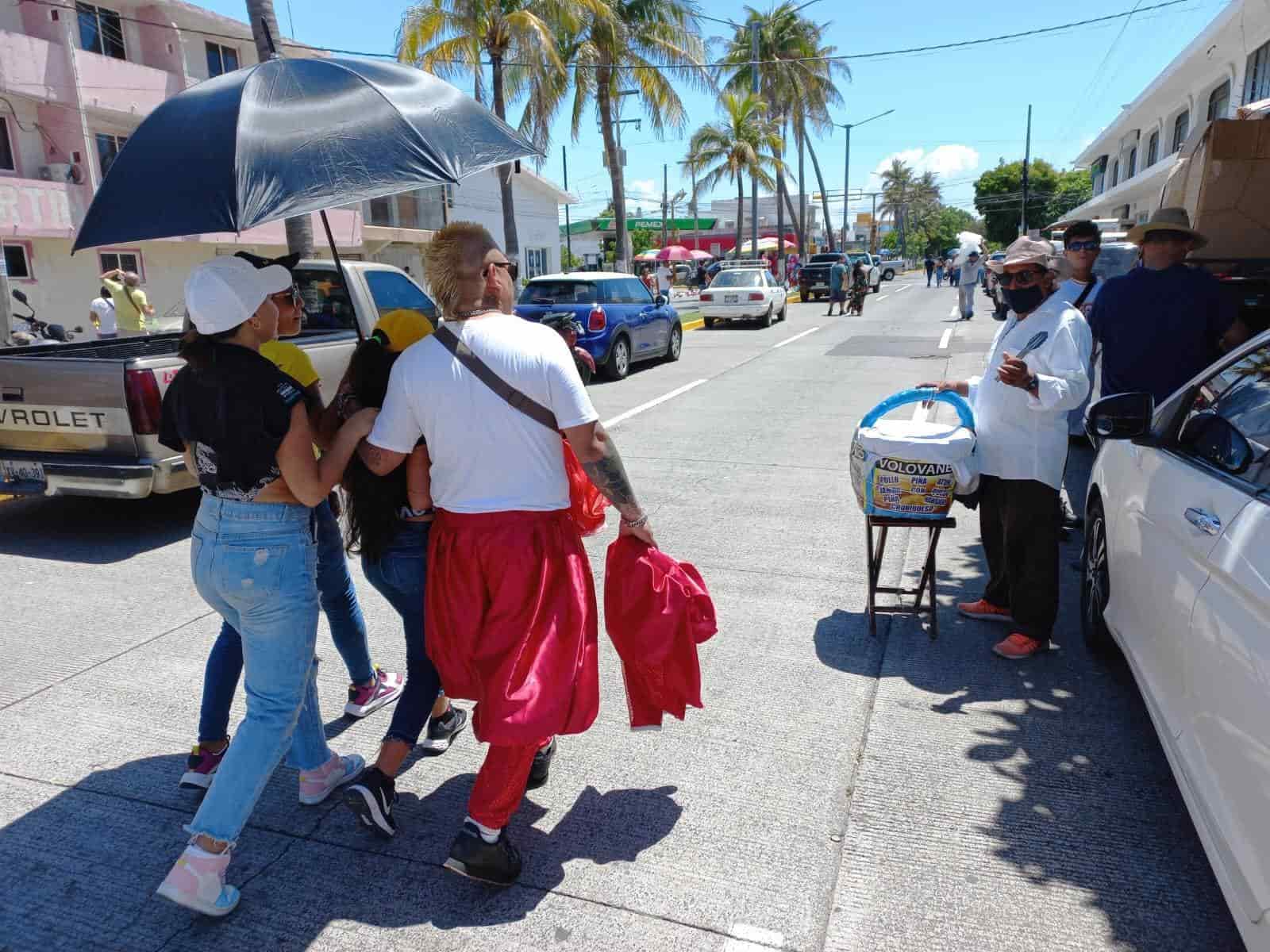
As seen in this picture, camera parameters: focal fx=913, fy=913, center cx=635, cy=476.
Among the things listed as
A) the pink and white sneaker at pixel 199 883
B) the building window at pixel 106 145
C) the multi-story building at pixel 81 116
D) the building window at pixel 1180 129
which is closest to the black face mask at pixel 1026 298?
the pink and white sneaker at pixel 199 883

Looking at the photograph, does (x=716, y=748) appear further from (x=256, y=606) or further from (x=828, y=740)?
(x=256, y=606)

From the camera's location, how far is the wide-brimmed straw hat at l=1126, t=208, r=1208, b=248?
4719 mm

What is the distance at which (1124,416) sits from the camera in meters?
3.31

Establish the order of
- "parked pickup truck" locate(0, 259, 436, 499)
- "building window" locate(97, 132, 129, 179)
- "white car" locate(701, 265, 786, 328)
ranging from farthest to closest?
"white car" locate(701, 265, 786, 328)
"building window" locate(97, 132, 129, 179)
"parked pickup truck" locate(0, 259, 436, 499)

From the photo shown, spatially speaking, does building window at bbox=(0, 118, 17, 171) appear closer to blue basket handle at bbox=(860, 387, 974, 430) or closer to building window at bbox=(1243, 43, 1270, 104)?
blue basket handle at bbox=(860, 387, 974, 430)

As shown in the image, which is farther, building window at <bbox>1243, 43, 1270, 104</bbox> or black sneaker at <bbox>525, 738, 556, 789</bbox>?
building window at <bbox>1243, 43, 1270, 104</bbox>

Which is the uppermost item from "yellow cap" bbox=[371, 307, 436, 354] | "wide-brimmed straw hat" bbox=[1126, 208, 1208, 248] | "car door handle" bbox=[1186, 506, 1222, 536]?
"wide-brimmed straw hat" bbox=[1126, 208, 1208, 248]

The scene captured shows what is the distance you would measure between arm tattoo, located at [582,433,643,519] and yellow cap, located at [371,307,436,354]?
62 cm

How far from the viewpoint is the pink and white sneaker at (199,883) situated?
2404 mm

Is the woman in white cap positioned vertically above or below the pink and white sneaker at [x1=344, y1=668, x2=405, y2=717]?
above

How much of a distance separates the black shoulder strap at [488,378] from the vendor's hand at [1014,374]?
2045 mm

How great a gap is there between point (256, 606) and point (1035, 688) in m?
3.05

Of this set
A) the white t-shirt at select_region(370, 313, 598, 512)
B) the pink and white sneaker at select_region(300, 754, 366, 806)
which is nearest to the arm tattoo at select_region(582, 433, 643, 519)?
the white t-shirt at select_region(370, 313, 598, 512)

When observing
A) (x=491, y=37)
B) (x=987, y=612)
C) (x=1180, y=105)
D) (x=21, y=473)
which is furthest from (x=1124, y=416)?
(x=1180, y=105)
